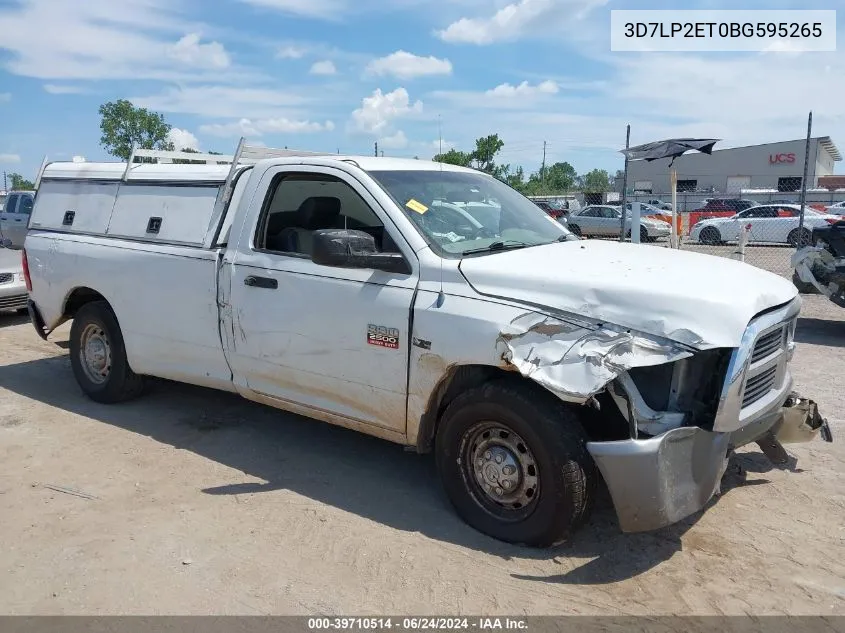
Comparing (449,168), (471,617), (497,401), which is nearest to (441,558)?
(471,617)

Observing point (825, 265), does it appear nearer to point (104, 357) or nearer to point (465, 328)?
point (465, 328)

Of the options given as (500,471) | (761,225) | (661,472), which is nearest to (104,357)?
(500,471)

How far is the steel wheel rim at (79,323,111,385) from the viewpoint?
605 cm

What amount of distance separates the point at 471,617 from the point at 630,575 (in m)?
0.87

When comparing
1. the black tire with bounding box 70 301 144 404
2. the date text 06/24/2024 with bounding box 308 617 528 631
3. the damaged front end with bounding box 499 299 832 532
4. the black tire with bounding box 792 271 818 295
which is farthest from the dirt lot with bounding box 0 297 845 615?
the black tire with bounding box 792 271 818 295

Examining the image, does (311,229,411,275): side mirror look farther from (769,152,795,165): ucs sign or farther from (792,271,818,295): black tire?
(769,152,795,165): ucs sign

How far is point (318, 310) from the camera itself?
14.2ft

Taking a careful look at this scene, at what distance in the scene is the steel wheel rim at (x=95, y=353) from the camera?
605 cm

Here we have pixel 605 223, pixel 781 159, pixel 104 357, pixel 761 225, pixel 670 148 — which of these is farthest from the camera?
pixel 781 159

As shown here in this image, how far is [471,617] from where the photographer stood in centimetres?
317

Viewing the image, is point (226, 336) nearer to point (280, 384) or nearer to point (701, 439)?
point (280, 384)

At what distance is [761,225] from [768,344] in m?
21.9

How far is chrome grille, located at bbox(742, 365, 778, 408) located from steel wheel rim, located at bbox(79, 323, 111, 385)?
489 cm

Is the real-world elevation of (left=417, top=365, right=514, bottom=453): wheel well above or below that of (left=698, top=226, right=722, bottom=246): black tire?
below
